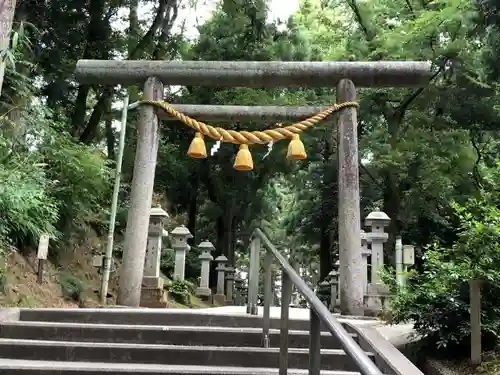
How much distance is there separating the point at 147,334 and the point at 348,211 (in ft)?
10.9

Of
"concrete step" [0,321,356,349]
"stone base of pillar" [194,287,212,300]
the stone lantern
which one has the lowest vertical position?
"stone base of pillar" [194,287,212,300]

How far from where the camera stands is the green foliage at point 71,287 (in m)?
9.70

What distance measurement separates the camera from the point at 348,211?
22.0 feet

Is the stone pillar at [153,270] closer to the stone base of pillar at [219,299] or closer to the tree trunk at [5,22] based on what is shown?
the tree trunk at [5,22]

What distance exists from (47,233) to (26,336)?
3026 mm

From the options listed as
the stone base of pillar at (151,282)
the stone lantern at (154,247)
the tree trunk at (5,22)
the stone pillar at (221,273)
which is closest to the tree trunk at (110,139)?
the stone pillar at (221,273)

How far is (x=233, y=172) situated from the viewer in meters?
16.3

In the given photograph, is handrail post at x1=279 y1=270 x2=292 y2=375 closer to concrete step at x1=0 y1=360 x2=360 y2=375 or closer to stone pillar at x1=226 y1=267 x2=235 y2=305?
concrete step at x1=0 y1=360 x2=360 y2=375

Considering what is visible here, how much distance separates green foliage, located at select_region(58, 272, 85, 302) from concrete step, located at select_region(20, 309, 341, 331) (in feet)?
16.3

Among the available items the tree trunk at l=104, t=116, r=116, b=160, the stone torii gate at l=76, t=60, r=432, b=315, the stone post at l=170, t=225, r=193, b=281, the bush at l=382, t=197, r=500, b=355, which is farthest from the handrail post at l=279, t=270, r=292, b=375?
the tree trunk at l=104, t=116, r=116, b=160

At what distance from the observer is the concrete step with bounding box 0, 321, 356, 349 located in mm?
4383

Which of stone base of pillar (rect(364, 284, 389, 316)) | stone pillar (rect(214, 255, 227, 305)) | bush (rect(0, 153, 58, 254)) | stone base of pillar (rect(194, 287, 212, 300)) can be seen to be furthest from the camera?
stone pillar (rect(214, 255, 227, 305))

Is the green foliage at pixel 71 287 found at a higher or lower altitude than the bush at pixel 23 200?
lower

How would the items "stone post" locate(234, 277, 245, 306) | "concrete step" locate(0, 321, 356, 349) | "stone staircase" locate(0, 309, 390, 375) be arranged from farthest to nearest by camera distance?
"stone post" locate(234, 277, 245, 306) < "concrete step" locate(0, 321, 356, 349) < "stone staircase" locate(0, 309, 390, 375)
